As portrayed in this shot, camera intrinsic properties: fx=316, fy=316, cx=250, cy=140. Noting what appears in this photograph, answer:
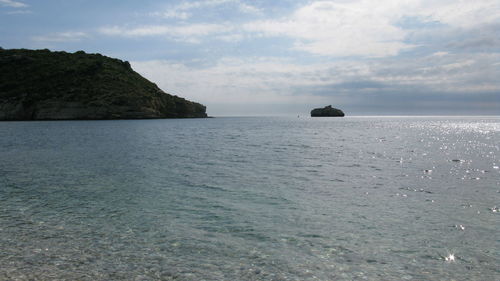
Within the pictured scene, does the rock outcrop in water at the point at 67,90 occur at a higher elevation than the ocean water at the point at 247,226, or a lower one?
higher

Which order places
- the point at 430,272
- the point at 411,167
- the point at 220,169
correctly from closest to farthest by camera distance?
the point at 430,272 → the point at 220,169 → the point at 411,167

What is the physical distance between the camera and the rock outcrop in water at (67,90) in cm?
13788

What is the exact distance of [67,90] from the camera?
146m

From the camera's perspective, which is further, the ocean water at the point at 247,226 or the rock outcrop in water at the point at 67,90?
the rock outcrop in water at the point at 67,90

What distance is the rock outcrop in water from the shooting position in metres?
138

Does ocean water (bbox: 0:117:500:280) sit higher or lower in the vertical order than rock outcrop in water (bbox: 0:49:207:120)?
lower

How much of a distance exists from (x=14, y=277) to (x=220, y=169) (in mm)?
18401

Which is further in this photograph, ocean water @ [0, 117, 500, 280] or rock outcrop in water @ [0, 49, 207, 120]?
rock outcrop in water @ [0, 49, 207, 120]

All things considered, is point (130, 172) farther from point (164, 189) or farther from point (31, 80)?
point (31, 80)

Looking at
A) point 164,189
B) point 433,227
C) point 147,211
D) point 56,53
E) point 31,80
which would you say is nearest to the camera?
point 433,227

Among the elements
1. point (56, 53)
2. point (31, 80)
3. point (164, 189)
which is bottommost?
point (164, 189)

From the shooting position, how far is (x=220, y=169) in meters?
A: 25.6

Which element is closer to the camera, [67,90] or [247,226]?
[247,226]

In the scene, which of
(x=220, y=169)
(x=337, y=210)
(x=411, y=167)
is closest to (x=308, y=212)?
(x=337, y=210)
